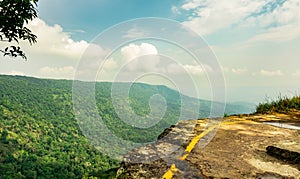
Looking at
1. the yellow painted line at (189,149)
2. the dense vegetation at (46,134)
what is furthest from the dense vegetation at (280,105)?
the dense vegetation at (46,134)

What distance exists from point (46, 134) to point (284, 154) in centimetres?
9502

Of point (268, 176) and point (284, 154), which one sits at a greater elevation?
point (284, 154)

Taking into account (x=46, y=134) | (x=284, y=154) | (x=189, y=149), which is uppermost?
(x=284, y=154)

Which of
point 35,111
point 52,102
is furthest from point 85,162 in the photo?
point 52,102

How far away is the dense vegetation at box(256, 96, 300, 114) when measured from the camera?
28.5 feet

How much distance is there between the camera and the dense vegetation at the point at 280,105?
28.5ft

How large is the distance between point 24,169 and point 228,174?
71896mm

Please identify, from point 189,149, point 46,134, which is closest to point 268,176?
point 189,149

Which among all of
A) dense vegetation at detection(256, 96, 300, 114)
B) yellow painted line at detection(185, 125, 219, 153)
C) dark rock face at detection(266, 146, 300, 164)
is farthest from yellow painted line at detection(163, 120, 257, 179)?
dense vegetation at detection(256, 96, 300, 114)

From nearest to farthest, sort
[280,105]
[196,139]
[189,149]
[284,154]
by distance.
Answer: [284,154], [189,149], [196,139], [280,105]

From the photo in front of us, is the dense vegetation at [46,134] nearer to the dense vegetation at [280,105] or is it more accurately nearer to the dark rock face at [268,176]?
the dense vegetation at [280,105]

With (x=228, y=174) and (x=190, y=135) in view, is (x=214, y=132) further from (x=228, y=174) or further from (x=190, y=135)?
(x=228, y=174)

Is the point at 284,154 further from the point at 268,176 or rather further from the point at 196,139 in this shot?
the point at 196,139

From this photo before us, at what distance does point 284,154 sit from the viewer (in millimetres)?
3473
